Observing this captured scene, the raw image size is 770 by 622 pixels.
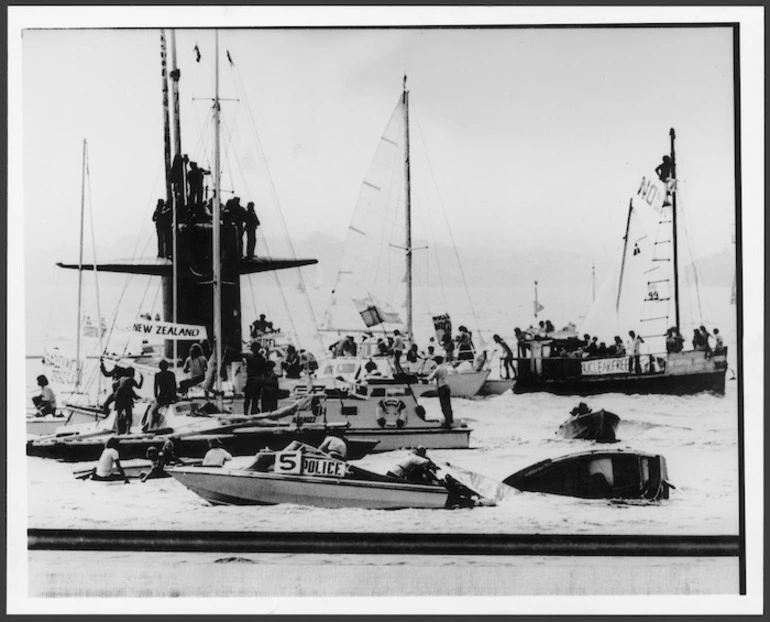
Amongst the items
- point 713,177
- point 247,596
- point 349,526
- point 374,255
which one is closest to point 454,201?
point 374,255

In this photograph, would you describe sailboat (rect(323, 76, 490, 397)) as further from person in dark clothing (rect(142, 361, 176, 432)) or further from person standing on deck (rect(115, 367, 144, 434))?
person standing on deck (rect(115, 367, 144, 434))

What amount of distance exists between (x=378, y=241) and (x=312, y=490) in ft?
5.20

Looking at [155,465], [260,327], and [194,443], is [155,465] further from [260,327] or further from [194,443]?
[260,327]

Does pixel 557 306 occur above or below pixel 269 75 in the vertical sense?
below

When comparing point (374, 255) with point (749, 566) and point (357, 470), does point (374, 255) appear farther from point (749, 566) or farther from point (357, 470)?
point (749, 566)

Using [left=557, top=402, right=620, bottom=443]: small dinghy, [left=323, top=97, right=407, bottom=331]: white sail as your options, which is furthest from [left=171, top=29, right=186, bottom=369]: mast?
[left=557, top=402, right=620, bottom=443]: small dinghy

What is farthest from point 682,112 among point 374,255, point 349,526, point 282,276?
point 349,526

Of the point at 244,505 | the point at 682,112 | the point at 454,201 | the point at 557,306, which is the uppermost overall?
the point at 682,112

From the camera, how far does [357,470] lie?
7824mm

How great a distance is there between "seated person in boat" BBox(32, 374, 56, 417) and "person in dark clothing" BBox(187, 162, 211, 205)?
4.82 feet

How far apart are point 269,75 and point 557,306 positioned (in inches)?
89.3

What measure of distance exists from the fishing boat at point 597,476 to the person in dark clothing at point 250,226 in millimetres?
2130

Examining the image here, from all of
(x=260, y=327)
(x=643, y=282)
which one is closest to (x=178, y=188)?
(x=260, y=327)

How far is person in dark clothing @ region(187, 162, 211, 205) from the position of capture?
7.96m
